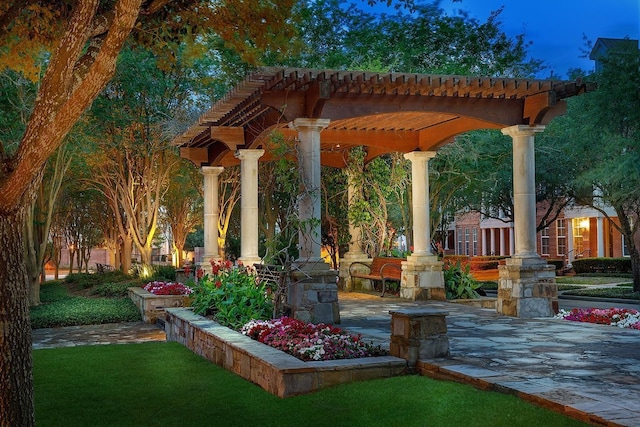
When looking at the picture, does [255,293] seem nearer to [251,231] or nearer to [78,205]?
[251,231]

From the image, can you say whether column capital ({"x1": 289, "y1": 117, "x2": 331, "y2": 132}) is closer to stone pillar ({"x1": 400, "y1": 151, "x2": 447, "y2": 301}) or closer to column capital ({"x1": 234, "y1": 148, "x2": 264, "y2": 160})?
column capital ({"x1": 234, "y1": 148, "x2": 264, "y2": 160})

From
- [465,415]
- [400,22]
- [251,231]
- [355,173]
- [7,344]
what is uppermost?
[400,22]

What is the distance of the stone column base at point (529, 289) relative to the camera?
498 inches

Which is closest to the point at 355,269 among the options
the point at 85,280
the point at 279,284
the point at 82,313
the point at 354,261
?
the point at 354,261

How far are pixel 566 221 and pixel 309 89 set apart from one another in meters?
31.9

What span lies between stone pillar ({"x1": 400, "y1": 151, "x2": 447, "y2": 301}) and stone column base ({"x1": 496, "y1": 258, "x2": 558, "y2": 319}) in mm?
3196

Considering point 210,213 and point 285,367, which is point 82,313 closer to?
point 210,213

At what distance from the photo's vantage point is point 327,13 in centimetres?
2798

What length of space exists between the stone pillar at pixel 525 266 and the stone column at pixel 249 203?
5208 mm

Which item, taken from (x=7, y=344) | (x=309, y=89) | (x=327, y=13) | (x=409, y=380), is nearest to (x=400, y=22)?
(x=327, y=13)

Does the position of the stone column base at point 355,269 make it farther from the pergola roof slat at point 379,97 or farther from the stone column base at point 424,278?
the pergola roof slat at point 379,97

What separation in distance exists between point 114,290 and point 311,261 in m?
12.4

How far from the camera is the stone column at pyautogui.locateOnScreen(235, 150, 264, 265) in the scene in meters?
15.6

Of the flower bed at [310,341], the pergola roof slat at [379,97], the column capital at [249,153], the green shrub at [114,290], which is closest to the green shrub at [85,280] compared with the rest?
the green shrub at [114,290]
